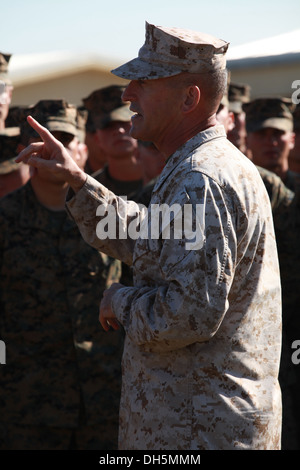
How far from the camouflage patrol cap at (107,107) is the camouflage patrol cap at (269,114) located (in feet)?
3.37

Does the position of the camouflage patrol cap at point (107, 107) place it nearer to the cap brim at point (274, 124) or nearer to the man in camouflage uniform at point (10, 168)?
the man in camouflage uniform at point (10, 168)

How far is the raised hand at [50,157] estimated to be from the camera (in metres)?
2.73

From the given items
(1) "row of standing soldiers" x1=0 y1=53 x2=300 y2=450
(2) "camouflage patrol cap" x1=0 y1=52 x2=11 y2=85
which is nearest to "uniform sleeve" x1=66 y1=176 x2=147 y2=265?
(1) "row of standing soldiers" x1=0 y1=53 x2=300 y2=450

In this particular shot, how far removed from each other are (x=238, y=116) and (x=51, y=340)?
3383 mm

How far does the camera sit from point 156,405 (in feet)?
8.05

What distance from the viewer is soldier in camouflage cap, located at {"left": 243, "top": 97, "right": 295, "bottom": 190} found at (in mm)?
5676

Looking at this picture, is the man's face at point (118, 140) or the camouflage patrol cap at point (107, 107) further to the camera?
the camouflage patrol cap at point (107, 107)

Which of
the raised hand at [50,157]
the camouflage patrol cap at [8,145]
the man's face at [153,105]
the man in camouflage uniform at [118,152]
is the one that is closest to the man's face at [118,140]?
the man in camouflage uniform at [118,152]

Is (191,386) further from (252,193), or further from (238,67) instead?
(238,67)

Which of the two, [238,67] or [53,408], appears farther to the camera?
[238,67]

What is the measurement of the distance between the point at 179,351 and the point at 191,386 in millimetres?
120

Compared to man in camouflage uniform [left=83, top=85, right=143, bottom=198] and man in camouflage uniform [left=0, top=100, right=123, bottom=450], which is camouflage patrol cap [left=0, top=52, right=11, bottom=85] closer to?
man in camouflage uniform [left=83, top=85, right=143, bottom=198]
